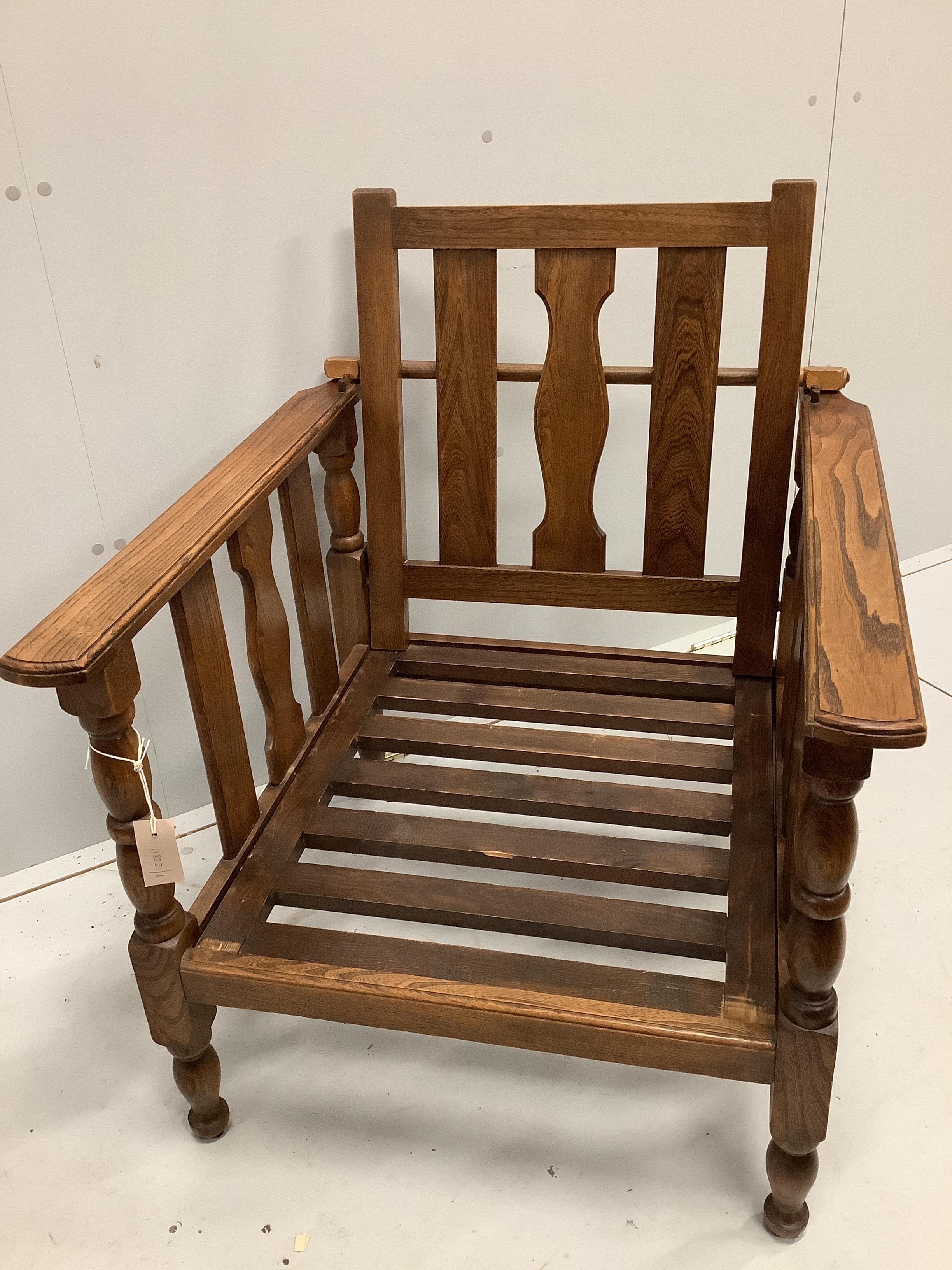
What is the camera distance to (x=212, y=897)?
104cm

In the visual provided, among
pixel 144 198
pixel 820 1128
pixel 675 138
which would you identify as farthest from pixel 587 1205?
pixel 675 138

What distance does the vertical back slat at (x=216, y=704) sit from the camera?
3.20 ft

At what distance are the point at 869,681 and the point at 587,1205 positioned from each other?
67 cm

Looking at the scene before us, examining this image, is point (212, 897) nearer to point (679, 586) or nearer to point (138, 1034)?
point (138, 1034)

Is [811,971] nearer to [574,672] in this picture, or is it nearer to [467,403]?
[574,672]

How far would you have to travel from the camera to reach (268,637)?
1.13 metres

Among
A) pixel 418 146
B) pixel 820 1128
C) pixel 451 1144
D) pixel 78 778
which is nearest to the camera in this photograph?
pixel 820 1128

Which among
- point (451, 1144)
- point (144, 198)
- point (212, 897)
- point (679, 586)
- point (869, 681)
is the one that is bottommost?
point (451, 1144)

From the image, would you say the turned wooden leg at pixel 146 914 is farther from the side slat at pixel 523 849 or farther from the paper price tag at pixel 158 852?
the side slat at pixel 523 849

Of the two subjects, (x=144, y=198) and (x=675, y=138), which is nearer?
(x=144, y=198)

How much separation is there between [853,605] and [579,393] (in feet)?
1.85

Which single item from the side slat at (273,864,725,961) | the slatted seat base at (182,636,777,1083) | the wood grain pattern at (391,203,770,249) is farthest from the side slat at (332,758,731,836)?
the wood grain pattern at (391,203,770,249)

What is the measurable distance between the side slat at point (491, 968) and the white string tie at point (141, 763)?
0.58ft

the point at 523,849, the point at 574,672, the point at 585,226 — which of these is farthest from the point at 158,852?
the point at 585,226
